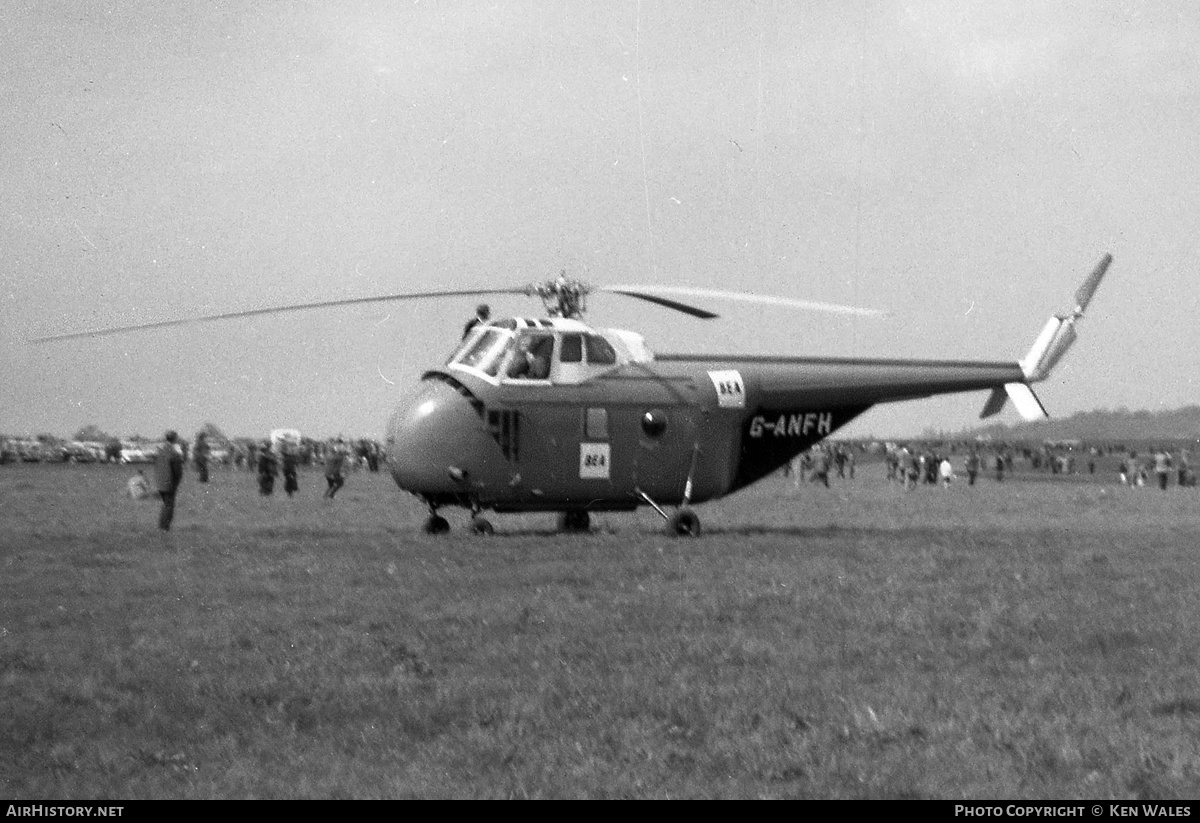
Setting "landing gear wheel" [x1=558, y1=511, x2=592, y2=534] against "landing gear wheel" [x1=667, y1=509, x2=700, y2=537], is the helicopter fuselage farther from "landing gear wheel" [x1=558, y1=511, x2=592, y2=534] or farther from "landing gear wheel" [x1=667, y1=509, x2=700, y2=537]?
"landing gear wheel" [x1=558, y1=511, x2=592, y2=534]

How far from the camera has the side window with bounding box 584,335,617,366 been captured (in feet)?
76.1

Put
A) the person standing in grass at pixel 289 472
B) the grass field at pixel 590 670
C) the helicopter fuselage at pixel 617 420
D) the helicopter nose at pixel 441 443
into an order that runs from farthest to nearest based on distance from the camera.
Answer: the person standing in grass at pixel 289 472, the helicopter fuselage at pixel 617 420, the helicopter nose at pixel 441 443, the grass field at pixel 590 670

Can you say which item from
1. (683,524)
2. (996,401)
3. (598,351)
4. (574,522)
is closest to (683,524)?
(683,524)

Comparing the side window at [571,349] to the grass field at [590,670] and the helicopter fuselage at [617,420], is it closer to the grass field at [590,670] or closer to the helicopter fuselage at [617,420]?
the helicopter fuselage at [617,420]

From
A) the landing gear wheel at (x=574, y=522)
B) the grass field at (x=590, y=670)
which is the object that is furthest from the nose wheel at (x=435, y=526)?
the landing gear wheel at (x=574, y=522)

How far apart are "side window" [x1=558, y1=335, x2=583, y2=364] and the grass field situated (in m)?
3.46

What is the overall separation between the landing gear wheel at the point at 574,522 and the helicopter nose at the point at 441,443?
10.1ft

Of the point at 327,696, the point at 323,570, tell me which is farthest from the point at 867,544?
the point at 327,696

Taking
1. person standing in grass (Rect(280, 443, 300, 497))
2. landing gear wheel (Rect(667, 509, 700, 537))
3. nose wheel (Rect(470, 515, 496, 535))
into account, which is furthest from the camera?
person standing in grass (Rect(280, 443, 300, 497))

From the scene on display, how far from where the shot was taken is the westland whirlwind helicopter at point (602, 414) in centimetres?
2236

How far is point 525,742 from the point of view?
31.2ft

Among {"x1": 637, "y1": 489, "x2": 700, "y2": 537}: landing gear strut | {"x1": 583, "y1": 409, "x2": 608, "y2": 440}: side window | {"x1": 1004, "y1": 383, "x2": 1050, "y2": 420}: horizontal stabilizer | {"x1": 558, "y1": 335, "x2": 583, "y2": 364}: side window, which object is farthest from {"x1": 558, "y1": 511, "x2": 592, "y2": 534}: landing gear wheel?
{"x1": 1004, "y1": 383, "x2": 1050, "y2": 420}: horizontal stabilizer

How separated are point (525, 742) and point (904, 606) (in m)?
6.05
